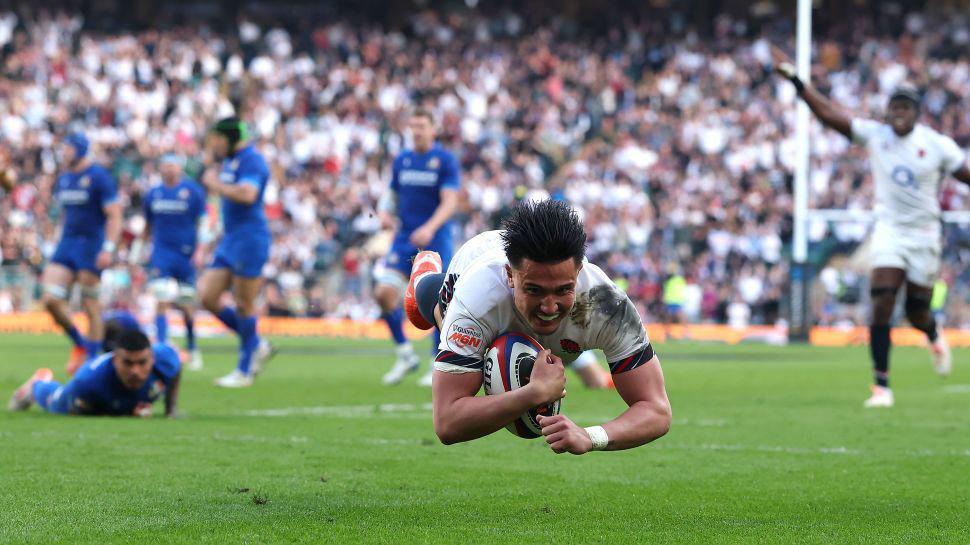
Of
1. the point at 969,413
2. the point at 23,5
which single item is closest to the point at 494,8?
the point at 23,5

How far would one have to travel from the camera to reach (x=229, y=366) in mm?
16719

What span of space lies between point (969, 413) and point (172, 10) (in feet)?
104

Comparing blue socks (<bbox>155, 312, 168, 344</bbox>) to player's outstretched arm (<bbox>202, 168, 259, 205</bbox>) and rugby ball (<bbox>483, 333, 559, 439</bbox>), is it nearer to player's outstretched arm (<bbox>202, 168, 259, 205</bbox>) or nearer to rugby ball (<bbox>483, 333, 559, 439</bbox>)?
player's outstretched arm (<bbox>202, 168, 259, 205</bbox>)

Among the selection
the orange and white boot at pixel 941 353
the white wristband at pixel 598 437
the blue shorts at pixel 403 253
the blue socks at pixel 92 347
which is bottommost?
the orange and white boot at pixel 941 353

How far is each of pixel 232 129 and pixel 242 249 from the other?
1158 millimetres

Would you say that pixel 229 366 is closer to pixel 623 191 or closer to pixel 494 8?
pixel 623 191

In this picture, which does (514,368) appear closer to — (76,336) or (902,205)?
(902,205)

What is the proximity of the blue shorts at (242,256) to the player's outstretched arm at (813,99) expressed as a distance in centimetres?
530

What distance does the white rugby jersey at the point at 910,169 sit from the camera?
36.7ft

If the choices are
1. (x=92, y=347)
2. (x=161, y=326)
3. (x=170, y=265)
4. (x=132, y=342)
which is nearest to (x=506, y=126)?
(x=170, y=265)

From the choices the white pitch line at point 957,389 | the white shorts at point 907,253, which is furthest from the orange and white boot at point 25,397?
the white pitch line at point 957,389

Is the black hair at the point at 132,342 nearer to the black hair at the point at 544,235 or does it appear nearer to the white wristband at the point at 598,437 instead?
the black hair at the point at 544,235

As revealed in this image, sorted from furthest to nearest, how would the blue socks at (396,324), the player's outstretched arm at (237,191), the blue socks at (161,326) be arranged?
1. the blue socks at (161,326)
2. the blue socks at (396,324)
3. the player's outstretched arm at (237,191)

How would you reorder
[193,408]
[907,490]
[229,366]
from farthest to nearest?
[229,366] < [193,408] < [907,490]
